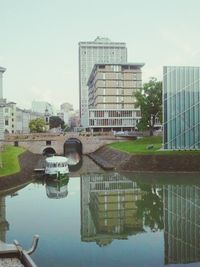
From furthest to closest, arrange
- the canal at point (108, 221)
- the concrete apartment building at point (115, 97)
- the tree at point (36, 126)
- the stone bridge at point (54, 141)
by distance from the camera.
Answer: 1. the tree at point (36, 126)
2. the concrete apartment building at point (115, 97)
3. the stone bridge at point (54, 141)
4. the canal at point (108, 221)

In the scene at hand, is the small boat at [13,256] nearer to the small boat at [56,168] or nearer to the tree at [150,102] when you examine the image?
the small boat at [56,168]

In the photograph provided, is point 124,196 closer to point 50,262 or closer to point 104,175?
point 104,175

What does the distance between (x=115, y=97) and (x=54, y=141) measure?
4660cm

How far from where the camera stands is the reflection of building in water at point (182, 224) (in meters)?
25.1

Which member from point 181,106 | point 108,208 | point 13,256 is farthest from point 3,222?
point 181,106

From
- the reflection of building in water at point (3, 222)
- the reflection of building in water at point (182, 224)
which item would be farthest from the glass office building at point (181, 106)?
the reflection of building in water at point (3, 222)

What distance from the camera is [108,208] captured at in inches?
1588

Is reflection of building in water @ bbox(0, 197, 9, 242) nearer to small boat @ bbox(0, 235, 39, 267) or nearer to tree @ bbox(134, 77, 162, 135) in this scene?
small boat @ bbox(0, 235, 39, 267)

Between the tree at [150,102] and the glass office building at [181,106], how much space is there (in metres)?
21.9

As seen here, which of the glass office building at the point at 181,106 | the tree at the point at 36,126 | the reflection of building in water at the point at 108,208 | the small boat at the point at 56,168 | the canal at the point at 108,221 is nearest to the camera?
the canal at the point at 108,221

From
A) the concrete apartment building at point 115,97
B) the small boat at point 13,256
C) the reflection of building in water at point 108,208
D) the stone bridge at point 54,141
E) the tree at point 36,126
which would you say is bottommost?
the reflection of building in water at point 108,208

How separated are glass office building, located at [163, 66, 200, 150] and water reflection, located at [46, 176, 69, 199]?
21137 mm

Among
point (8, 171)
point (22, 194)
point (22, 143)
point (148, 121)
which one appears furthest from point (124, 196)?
point (22, 143)

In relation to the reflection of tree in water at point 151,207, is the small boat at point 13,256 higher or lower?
higher
